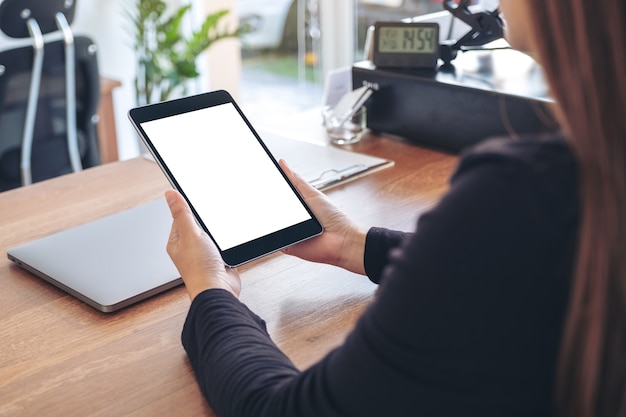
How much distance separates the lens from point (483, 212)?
0.57 m

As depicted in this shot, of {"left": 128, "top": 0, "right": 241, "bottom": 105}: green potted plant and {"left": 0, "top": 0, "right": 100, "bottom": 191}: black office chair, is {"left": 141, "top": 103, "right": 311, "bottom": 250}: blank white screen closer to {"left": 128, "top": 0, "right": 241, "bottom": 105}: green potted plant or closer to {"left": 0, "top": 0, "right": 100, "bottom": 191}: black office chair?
{"left": 0, "top": 0, "right": 100, "bottom": 191}: black office chair

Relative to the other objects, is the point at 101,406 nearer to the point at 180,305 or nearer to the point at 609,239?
the point at 180,305

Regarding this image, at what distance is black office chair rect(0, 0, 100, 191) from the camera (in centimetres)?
242

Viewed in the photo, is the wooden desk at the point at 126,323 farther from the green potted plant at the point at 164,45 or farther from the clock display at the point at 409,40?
the green potted plant at the point at 164,45

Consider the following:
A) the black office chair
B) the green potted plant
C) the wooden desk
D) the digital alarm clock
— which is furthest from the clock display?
the green potted plant

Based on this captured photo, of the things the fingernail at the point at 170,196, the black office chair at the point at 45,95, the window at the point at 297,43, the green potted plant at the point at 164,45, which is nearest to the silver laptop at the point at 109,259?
the fingernail at the point at 170,196

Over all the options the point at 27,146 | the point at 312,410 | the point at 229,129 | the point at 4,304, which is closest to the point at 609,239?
the point at 312,410

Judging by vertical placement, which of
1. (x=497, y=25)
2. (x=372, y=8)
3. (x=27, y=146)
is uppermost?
(x=497, y=25)

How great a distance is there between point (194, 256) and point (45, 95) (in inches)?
72.8

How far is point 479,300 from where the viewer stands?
58 centimetres

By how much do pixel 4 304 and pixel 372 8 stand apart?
2.96 meters

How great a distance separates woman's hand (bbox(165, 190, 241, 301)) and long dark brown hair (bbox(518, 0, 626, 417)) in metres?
0.44

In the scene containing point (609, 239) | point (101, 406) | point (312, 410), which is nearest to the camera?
point (609, 239)

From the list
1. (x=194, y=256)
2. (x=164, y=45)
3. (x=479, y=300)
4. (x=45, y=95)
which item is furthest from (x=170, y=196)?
(x=164, y=45)
